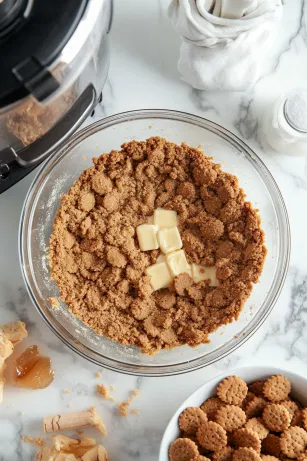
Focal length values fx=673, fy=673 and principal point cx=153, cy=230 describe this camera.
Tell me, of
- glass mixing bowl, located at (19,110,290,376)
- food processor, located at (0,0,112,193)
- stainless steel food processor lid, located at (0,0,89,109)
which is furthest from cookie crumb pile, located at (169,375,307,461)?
stainless steel food processor lid, located at (0,0,89,109)

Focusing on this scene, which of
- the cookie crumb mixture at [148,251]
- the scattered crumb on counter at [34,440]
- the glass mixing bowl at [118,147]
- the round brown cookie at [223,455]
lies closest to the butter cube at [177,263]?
the cookie crumb mixture at [148,251]

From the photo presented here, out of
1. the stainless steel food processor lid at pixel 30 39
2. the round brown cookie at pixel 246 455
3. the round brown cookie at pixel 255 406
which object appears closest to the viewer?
the stainless steel food processor lid at pixel 30 39

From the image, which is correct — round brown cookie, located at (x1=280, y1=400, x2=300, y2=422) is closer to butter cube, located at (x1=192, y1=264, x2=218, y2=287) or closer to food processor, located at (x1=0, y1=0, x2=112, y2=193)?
butter cube, located at (x1=192, y1=264, x2=218, y2=287)

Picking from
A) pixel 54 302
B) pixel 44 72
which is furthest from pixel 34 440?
pixel 44 72

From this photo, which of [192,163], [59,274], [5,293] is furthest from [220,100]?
[5,293]

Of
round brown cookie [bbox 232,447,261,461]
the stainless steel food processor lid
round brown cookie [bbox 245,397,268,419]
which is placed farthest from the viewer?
round brown cookie [bbox 245,397,268,419]

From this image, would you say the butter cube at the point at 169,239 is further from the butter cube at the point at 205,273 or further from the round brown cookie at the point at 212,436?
the round brown cookie at the point at 212,436

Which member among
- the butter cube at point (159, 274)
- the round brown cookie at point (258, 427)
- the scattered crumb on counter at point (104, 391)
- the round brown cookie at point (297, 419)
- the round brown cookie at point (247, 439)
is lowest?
the round brown cookie at point (297, 419)
